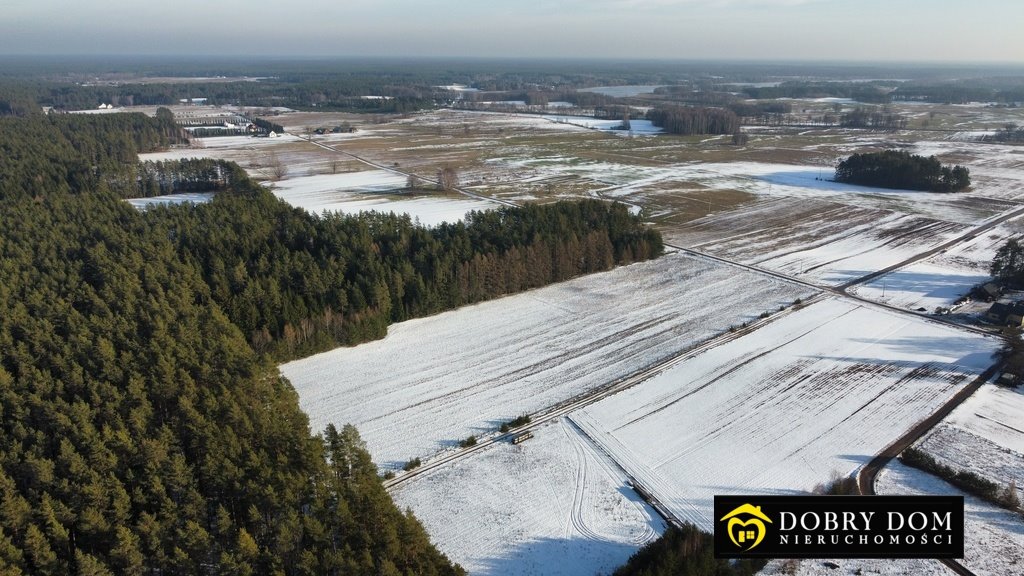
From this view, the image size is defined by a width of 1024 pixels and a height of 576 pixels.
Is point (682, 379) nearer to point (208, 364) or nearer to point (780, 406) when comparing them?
point (780, 406)

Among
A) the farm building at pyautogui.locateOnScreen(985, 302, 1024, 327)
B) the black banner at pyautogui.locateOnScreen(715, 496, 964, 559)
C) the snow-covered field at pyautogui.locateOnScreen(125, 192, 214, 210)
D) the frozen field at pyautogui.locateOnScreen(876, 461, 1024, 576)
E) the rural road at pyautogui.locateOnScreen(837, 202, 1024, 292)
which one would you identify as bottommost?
the frozen field at pyautogui.locateOnScreen(876, 461, 1024, 576)

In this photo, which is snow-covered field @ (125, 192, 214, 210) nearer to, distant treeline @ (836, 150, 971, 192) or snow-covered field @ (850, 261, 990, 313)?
snow-covered field @ (850, 261, 990, 313)

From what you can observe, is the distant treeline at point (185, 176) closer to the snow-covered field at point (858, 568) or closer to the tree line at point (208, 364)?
the tree line at point (208, 364)

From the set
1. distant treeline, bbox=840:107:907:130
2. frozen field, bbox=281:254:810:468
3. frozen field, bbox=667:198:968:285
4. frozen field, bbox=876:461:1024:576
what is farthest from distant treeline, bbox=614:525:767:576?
distant treeline, bbox=840:107:907:130

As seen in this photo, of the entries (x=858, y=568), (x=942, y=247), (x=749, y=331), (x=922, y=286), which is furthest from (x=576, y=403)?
(x=942, y=247)

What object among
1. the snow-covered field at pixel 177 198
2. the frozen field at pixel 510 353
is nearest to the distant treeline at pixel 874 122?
the frozen field at pixel 510 353

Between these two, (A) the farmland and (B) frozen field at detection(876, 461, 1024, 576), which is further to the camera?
(A) the farmland
